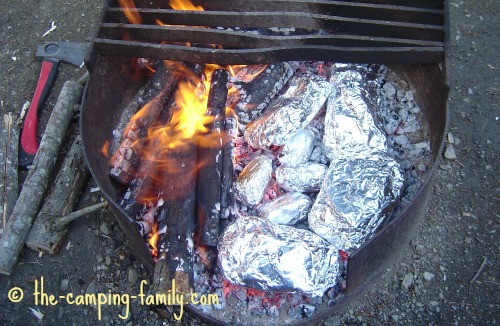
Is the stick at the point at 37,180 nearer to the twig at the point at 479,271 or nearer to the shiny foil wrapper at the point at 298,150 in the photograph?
Answer: the shiny foil wrapper at the point at 298,150

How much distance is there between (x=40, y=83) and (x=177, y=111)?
1.15 metres

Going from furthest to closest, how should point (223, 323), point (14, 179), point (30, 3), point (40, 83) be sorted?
point (30, 3)
point (40, 83)
point (14, 179)
point (223, 323)

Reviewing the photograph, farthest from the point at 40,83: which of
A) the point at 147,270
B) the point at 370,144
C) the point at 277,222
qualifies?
the point at 370,144

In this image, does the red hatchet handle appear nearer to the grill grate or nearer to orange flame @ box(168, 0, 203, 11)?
the grill grate

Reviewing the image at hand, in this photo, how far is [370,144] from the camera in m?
2.61

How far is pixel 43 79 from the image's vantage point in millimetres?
3367

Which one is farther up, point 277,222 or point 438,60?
point 438,60

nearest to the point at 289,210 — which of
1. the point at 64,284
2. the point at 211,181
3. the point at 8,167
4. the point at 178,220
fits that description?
the point at 211,181

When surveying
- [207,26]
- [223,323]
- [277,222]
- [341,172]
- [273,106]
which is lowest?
[223,323]

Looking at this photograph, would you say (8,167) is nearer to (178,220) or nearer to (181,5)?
(178,220)

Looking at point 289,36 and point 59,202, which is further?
point 59,202

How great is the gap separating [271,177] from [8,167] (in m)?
1.65

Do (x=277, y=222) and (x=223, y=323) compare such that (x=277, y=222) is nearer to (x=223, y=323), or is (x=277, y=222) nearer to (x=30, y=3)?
(x=223, y=323)

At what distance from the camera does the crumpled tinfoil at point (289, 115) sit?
2646 millimetres
